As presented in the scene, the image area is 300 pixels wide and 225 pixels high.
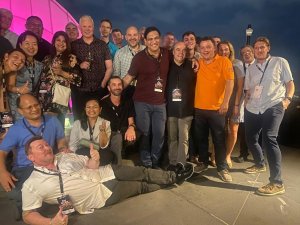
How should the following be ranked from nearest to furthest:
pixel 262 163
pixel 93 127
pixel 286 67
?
pixel 286 67
pixel 93 127
pixel 262 163

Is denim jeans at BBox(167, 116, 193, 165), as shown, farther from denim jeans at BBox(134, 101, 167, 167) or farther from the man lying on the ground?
the man lying on the ground

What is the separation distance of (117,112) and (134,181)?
1241mm

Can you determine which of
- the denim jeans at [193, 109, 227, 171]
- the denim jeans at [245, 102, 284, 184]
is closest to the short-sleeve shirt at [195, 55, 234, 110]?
the denim jeans at [193, 109, 227, 171]

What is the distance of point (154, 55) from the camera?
4.32 metres

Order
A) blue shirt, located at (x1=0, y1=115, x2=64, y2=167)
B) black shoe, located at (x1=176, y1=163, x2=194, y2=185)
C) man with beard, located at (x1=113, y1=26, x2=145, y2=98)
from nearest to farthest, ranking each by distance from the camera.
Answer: blue shirt, located at (x1=0, y1=115, x2=64, y2=167), black shoe, located at (x1=176, y1=163, x2=194, y2=185), man with beard, located at (x1=113, y1=26, x2=145, y2=98)

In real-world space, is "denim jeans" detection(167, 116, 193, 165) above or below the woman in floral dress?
below

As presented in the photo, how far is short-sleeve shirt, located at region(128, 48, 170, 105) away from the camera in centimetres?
430

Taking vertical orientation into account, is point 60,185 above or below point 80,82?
below

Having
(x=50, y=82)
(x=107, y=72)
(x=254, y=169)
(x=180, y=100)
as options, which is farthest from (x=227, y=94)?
(x=50, y=82)

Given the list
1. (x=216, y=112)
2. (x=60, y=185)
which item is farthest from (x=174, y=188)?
(x=60, y=185)

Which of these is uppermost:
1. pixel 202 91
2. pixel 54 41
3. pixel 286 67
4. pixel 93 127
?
pixel 54 41

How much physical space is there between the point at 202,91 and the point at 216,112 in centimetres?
36

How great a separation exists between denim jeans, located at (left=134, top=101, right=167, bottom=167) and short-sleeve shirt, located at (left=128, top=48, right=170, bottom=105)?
107mm

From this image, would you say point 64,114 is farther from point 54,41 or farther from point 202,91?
point 202,91
